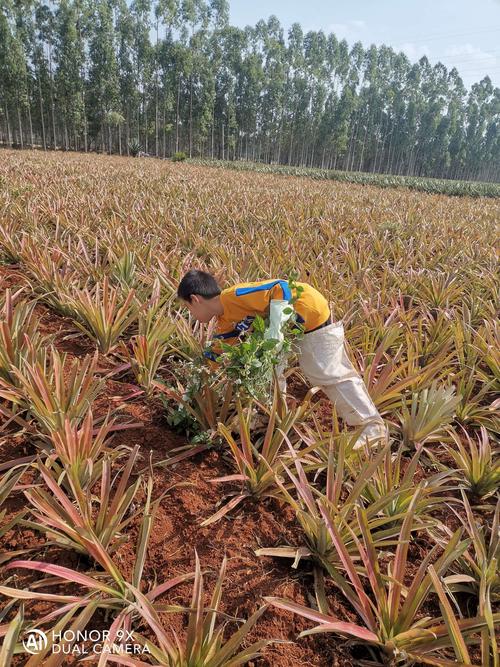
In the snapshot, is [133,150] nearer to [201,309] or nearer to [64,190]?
[64,190]

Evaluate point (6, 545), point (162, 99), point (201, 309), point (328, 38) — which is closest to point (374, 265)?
point (201, 309)

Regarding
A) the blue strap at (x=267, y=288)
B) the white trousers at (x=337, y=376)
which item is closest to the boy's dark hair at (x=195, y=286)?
the blue strap at (x=267, y=288)

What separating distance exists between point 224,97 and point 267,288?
50656 mm

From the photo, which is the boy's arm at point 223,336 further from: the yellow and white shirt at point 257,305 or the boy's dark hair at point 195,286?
the boy's dark hair at point 195,286

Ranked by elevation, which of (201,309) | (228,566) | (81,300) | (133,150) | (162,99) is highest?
(162,99)

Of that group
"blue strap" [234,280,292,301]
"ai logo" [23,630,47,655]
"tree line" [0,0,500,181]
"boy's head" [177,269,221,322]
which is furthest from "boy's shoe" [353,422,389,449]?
"tree line" [0,0,500,181]

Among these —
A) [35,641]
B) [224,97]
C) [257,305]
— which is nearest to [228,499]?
[35,641]

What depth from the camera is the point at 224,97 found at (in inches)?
1773

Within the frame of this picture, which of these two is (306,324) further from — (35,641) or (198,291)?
(35,641)

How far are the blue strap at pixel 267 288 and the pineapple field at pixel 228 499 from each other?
30cm

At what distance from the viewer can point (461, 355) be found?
2490 mm

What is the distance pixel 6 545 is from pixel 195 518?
0.58 metres

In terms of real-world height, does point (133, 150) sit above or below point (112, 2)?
below

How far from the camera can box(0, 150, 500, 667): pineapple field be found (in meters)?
1.02
